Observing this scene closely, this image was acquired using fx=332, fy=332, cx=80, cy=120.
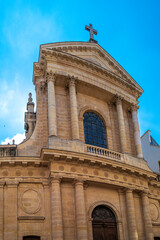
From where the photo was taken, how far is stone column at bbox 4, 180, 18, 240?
16.0 meters

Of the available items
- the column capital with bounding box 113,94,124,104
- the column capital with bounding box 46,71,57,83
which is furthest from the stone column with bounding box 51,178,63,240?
the column capital with bounding box 113,94,124,104

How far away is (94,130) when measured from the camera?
21906 millimetres

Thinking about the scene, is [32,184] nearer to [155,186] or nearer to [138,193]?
[138,193]

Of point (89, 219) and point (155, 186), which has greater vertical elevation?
point (155, 186)

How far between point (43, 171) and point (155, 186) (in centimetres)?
903

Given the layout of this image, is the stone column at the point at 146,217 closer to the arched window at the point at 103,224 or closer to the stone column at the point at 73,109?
the arched window at the point at 103,224

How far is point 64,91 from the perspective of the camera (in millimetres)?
21422

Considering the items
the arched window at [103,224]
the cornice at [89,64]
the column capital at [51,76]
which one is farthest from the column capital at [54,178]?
the cornice at [89,64]

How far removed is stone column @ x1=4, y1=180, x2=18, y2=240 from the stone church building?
0.05 metres

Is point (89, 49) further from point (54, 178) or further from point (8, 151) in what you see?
point (54, 178)

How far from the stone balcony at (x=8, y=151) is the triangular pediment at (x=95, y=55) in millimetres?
7211

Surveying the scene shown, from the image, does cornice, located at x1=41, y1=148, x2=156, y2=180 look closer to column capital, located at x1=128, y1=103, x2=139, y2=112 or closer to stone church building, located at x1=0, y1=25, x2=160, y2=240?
stone church building, located at x1=0, y1=25, x2=160, y2=240

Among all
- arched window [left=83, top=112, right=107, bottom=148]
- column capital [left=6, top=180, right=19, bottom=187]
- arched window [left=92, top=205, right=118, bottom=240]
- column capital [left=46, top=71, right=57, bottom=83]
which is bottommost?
arched window [left=92, top=205, right=118, bottom=240]

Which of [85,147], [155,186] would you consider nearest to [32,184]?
[85,147]
